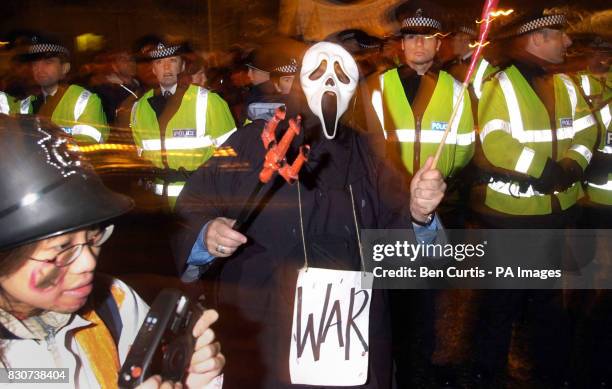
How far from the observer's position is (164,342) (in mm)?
1588

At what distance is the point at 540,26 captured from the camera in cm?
430

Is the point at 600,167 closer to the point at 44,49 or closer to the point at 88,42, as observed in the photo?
the point at 44,49

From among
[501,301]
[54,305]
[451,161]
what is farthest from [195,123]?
[54,305]

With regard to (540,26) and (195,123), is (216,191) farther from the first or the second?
(540,26)

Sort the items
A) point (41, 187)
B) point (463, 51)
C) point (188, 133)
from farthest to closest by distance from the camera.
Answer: point (463, 51) < point (188, 133) < point (41, 187)

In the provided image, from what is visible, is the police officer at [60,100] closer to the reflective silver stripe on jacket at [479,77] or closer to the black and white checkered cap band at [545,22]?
the reflective silver stripe on jacket at [479,77]

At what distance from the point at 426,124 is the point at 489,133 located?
1.66 ft

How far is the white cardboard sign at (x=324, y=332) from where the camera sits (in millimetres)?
2551

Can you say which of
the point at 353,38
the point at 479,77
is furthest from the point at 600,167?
the point at 353,38

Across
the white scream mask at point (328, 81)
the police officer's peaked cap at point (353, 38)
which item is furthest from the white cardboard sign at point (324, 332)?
the police officer's peaked cap at point (353, 38)

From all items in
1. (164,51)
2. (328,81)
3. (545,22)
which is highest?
(545,22)

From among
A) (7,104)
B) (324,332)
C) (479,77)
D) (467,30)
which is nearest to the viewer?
(324,332)

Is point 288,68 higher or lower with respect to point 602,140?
higher

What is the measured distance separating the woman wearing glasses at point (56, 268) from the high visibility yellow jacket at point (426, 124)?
3030 mm
